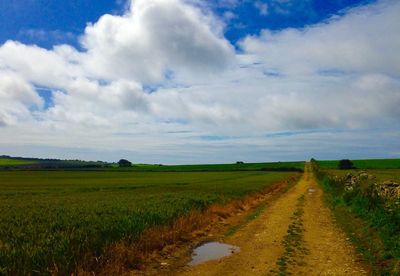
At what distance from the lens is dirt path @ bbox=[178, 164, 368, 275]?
39.6ft

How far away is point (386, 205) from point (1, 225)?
19516 mm

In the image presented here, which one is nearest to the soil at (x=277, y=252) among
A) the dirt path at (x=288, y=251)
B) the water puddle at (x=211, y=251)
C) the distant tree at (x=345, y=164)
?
the dirt path at (x=288, y=251)

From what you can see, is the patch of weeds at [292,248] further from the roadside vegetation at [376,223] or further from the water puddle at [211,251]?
the roadside vegetation at [376,223]

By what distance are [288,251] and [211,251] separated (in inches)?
127

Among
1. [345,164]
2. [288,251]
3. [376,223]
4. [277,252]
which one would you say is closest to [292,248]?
[288,251]

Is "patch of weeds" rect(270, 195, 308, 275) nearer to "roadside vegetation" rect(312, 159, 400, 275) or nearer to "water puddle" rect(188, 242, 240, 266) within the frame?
"water puddle" rect(188, 242, 240, 266)

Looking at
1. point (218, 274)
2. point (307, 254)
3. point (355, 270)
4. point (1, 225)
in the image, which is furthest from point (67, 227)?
point (355, 270)

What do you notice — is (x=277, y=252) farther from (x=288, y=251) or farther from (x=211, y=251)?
(x=211, y=251)

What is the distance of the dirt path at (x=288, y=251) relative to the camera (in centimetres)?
1208

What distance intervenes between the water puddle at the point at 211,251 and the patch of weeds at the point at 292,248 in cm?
225

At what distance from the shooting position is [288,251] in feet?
47.6

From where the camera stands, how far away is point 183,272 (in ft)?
40.0

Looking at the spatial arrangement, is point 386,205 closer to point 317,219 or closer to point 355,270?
point 317,219

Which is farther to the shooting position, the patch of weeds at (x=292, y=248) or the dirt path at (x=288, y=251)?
the patch of weeds at (x=292, y=248)
